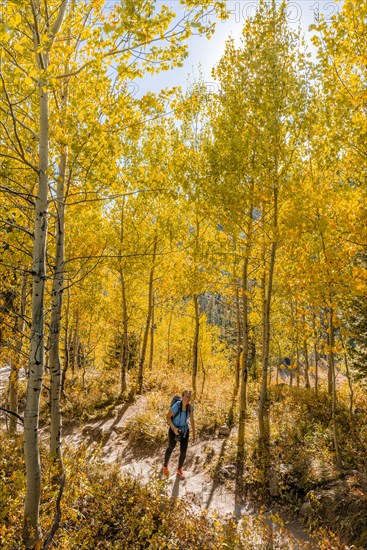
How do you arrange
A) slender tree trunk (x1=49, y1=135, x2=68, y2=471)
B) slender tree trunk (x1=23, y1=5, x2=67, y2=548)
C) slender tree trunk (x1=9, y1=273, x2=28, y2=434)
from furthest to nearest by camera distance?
slender tree trunk (x1=9, y1=273, x2=28, y2=434) → slender tree trunk (x1=49, y1=135, x2=68, y2=471) → slender tree trunk (x1=23, y1=5, x2=67, y2=548)

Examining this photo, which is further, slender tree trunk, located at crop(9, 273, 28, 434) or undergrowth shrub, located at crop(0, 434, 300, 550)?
slender tree trunk, located at crop(9, 273, 28, 434)

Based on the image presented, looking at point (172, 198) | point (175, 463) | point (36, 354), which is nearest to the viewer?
point (36, 354)

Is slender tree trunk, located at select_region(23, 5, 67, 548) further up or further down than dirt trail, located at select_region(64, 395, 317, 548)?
further up

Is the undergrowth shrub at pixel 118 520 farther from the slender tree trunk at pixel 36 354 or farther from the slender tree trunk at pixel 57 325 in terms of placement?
the slender tree trunk at pixel 57 325

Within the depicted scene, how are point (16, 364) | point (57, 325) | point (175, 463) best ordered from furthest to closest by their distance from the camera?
point (175, 463) < point (16, 364) < point (57, 325)

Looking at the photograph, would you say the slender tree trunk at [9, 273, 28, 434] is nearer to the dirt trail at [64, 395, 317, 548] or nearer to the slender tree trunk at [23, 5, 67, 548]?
the dirt trail at [64, 395, 317, 548]

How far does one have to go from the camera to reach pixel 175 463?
7.83 metres

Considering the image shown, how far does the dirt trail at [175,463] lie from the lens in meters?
5.90

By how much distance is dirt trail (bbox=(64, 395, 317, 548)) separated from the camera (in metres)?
5.90

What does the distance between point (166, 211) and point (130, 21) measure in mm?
8351

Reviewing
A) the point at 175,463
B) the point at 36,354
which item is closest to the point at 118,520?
the point at 36,354

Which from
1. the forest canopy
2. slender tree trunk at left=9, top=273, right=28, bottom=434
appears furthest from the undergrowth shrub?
slender tree trunk at left=9, top=273, right=28, bottom=434

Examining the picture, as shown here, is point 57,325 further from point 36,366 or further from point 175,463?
point 175,463

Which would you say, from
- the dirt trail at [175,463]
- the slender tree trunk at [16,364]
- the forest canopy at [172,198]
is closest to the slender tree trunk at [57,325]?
the forest canopy at [172,198]
